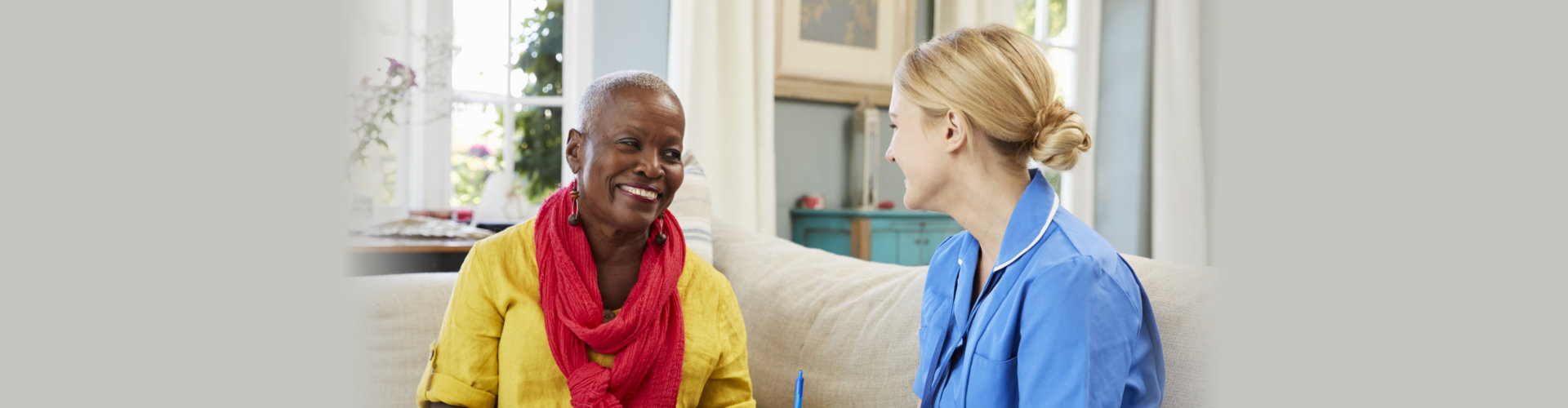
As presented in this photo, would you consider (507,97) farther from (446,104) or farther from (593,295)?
(593,295)

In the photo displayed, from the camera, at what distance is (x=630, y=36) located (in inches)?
137

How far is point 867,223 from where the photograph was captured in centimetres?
370

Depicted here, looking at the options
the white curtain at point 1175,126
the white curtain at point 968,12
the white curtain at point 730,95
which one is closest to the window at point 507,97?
the white curtain at point 730,95

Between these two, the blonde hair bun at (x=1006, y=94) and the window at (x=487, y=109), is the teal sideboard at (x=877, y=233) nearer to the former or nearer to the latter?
the window at (x=487, y=109)

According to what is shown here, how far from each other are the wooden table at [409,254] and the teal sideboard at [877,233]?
1.59 m

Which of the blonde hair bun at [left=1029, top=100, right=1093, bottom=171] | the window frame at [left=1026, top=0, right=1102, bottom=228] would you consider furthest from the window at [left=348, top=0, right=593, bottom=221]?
the window frame at [left=1026, top=0, right=1102, bottom=228]

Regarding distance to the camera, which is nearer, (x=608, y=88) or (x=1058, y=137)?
(x=1058, y=137)

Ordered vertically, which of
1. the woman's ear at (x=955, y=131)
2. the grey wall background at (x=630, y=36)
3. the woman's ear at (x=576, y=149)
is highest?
the grey wall background at (x=630, y=36)

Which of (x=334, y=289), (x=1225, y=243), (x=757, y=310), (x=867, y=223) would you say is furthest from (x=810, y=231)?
(x=334, y=289)

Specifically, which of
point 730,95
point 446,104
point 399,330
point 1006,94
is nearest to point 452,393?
point 399,330

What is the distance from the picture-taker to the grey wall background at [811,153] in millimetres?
4047

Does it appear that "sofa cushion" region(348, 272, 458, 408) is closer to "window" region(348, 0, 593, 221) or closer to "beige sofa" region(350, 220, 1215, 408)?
"beige sofa" region(350, 220, 1215, 408)

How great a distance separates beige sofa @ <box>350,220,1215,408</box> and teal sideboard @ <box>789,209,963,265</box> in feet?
6.30

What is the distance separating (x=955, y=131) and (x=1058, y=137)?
12cm
